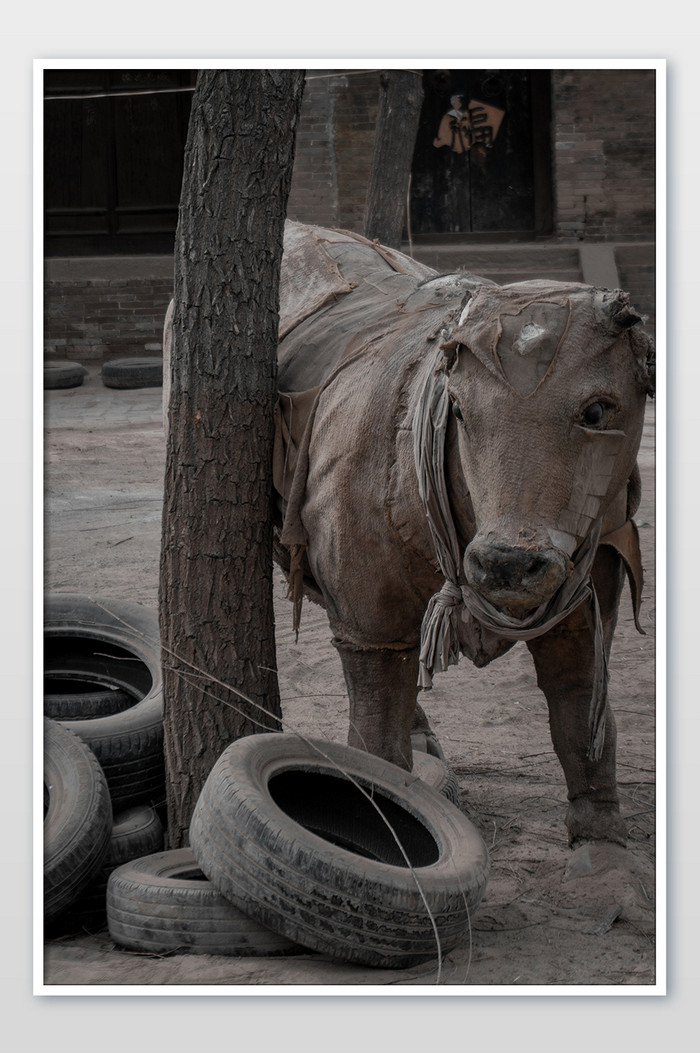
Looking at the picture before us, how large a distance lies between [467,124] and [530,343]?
889 cm

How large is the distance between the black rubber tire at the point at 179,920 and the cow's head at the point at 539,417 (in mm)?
1003

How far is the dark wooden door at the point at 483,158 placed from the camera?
→ 1037cm

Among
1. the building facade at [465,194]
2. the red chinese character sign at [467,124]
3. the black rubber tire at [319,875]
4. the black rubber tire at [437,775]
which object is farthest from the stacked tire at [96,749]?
the red chinese character sign at [467,124]

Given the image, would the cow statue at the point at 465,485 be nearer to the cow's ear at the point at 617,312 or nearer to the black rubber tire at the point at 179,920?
the cow's ear at the point at 617,312

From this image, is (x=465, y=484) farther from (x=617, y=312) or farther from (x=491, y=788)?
(x=491, y=788)

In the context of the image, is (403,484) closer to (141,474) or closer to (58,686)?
(58,686)

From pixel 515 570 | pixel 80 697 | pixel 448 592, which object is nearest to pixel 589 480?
pixel 515 570

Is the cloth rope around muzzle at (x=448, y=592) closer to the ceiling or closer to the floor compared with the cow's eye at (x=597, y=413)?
closer to the floor

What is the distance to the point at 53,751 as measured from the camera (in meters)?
3.23

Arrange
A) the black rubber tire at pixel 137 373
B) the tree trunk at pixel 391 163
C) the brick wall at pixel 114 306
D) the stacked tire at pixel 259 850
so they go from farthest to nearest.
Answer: the black rubber tire at pixel 137 373 < the brick wall at pixel 114 306 < the tree trunk at pixel 391 163 < the stacked tire at pixel 259 850

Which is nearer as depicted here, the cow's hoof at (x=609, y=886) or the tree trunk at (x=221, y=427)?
the cow's hoof at (x=609, y=886)

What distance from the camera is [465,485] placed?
8.73ft

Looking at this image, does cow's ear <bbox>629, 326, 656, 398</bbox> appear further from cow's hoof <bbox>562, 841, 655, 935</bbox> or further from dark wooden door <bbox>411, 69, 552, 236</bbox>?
dark wooden door <bbox>411, 69, 552, 236</bbox>

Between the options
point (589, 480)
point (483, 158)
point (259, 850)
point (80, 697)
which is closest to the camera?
point (589, 480)
